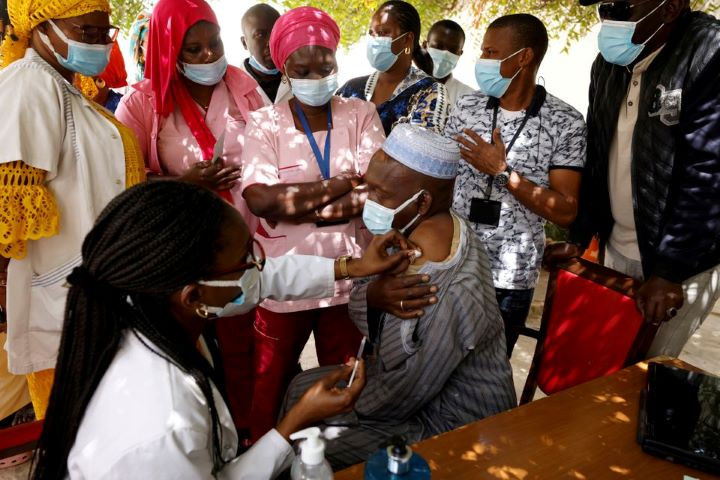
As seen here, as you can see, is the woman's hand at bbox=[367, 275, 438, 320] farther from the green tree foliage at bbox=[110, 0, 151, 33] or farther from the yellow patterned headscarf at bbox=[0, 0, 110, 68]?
the green tree foliage at bbox=[110, 0, 151, 33]

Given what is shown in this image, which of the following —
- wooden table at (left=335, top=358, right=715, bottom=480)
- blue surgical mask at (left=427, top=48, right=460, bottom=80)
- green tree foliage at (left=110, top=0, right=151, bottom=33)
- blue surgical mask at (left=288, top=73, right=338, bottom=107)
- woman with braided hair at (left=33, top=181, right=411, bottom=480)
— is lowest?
wooden table at (left=335, top=358, right=715, bottom=480)

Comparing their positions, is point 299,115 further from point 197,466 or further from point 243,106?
point 197,466

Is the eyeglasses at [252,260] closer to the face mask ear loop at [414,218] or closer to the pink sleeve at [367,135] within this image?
the face mask ear loop at [414,218]

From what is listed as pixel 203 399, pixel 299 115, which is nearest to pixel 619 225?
pixel 299 115

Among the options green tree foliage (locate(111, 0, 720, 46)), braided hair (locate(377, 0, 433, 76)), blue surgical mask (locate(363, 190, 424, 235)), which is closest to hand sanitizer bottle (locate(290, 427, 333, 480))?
blue surgical mask (locate(363, 190, 424, 235))

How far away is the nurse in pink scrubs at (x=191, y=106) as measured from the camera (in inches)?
98.2

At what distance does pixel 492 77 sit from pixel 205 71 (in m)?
1.52

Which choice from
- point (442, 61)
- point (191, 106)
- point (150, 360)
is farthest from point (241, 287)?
point (442, 61)

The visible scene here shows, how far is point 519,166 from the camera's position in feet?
8.38

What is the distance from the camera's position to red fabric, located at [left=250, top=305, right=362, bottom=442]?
256cm

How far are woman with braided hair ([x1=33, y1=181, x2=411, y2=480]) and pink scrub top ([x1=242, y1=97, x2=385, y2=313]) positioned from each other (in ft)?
3.45

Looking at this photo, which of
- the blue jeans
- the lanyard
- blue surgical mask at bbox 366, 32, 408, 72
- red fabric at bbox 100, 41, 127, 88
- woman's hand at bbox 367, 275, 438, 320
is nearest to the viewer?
woman's hand at bbox 367, 275, 438, 320

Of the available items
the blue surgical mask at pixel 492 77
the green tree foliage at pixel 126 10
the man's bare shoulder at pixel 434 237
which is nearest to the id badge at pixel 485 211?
the blue surgical mask at pixel 492 77

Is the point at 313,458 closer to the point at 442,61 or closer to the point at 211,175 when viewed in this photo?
the point at 211,175
